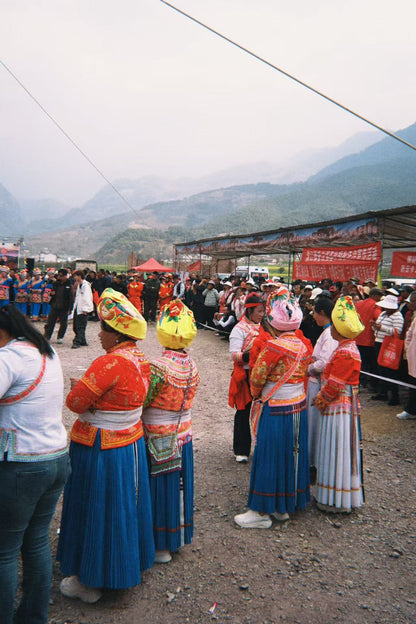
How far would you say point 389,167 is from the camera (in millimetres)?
138625

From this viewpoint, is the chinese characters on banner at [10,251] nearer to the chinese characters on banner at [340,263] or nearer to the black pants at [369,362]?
the chinese characters on banner at [340,263]

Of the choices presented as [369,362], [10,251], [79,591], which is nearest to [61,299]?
[369,362]

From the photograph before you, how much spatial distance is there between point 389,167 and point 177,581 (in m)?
156

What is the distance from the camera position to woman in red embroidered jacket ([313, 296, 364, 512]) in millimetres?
3557

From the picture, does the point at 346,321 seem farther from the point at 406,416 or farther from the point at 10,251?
the point at 10,251

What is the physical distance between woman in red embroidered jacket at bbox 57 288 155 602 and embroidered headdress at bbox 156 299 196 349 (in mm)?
253

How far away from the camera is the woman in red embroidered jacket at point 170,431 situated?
2822 mm

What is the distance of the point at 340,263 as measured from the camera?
9.91m

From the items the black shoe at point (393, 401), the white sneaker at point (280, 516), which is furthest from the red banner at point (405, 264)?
the white sneaker at point (280, 516)

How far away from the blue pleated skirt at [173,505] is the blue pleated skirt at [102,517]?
24 cm

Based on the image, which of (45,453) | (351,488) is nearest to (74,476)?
(45,453)

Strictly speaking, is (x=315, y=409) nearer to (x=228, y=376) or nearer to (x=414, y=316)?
(x=414, y=316)

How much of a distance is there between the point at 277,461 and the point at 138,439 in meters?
1.31

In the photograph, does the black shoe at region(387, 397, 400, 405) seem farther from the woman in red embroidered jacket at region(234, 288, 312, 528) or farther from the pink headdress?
the pink headdress
